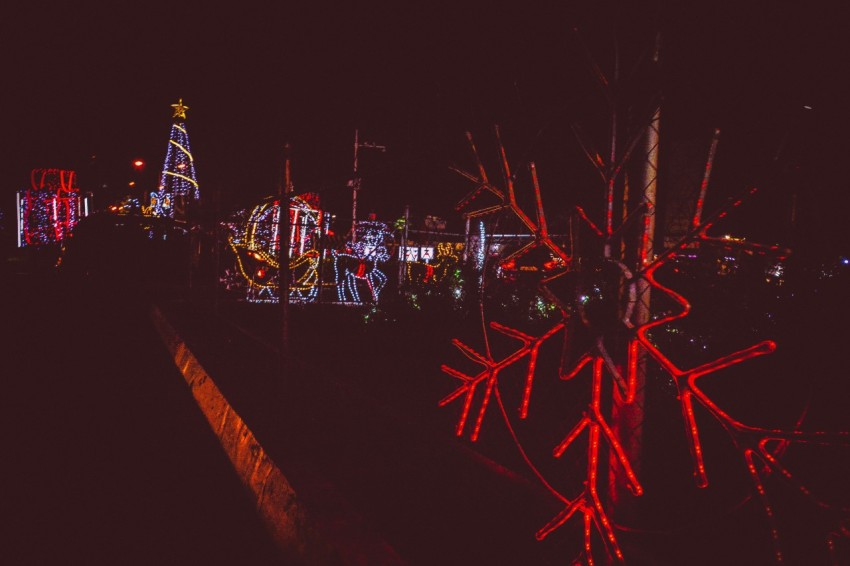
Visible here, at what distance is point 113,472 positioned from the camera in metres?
4.64

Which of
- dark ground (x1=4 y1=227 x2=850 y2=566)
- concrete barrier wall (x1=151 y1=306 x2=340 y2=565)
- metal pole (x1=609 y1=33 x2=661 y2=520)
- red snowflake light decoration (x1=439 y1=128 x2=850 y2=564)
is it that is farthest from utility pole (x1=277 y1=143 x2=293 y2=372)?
metal pole (x1=609 y1=33 x2=661 y2=520)

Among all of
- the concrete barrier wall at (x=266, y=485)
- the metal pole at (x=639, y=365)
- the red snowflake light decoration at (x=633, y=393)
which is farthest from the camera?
the concrete barrier wall at (x=266, y=485)

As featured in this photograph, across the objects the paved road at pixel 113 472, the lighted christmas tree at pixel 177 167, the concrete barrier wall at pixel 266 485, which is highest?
the lighted christmas tree at pixel 177 167

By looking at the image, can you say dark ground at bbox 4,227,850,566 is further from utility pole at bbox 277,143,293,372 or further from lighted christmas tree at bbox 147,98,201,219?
lighted christmas tree at bbox 147,98,201,219

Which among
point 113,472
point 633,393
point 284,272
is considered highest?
point 284,272

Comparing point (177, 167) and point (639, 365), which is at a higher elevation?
point (177, 167)

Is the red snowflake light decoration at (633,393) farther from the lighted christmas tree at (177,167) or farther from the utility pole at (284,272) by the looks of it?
the lighted christmas tree at (177,167)

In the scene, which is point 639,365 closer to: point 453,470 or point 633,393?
point 633,393

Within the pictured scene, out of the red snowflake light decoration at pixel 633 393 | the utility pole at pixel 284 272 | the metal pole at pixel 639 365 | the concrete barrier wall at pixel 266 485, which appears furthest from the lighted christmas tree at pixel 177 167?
the metal pole at pixel 639 365

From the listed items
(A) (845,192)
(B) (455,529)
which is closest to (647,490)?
(B) (455,529)

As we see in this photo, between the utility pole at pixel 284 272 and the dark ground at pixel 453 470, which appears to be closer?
the dark ground at pixel 453 470

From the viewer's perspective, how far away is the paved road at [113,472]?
362 cm

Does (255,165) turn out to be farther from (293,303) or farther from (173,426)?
(173,426)

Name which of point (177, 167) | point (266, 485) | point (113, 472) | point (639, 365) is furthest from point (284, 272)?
point (177, 167)
